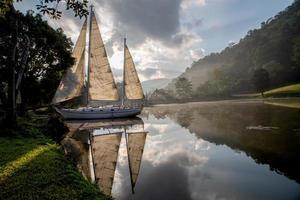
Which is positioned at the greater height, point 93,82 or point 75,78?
point 75,78

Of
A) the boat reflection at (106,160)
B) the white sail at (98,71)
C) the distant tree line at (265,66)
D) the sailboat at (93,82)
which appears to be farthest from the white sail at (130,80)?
the distant tree line at (265,66)

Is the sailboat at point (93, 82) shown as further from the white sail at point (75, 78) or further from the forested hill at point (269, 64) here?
the forested hill at point (269, 64)

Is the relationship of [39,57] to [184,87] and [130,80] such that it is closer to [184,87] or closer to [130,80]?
[130,80]

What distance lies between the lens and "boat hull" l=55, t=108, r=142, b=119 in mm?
43594

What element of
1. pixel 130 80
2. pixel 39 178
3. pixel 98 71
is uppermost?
pixel 98 71

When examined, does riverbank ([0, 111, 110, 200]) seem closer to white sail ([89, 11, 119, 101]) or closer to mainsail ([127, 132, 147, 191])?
mainsail ([127, 132, 147, 191])

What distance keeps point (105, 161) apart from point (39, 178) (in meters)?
5.64

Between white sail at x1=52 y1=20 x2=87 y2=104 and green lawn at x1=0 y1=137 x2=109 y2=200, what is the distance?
28.5m

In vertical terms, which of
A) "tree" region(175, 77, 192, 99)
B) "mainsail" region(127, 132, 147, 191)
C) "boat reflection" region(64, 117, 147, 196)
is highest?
"tree" region(175, 77, 192, 99)

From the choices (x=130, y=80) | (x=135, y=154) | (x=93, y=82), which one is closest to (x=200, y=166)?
(x=135, y=154)

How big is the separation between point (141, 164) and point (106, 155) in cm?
301

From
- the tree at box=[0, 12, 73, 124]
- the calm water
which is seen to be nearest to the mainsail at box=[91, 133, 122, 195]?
the calm water

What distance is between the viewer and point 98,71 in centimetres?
4631

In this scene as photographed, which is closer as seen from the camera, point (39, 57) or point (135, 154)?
point (135, 154)
